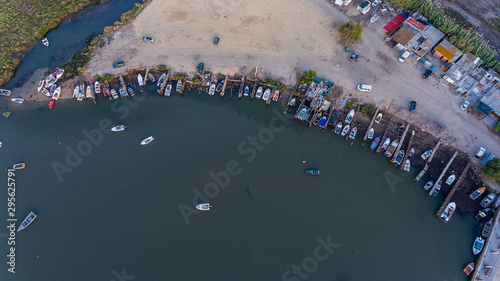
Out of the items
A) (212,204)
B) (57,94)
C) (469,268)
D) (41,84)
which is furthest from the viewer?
(41,84)

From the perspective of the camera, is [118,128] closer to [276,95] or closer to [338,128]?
[276,95]

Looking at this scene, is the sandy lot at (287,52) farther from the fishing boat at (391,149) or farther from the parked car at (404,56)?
the fishing boat at (391,149)

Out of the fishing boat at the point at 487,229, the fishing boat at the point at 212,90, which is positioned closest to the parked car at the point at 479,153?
the fishing boat at the point at 487,229

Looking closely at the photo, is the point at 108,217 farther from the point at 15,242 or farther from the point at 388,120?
the point at 388,120

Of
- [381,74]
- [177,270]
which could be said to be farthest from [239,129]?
[381,74]

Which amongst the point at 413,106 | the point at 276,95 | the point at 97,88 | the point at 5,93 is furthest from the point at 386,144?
the point at 5,93

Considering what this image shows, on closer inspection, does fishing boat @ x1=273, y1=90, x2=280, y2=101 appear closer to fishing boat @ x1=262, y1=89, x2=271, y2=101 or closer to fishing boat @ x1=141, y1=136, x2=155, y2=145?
fishing boat @ x1=262, y1=89, x2=271, y2=101
